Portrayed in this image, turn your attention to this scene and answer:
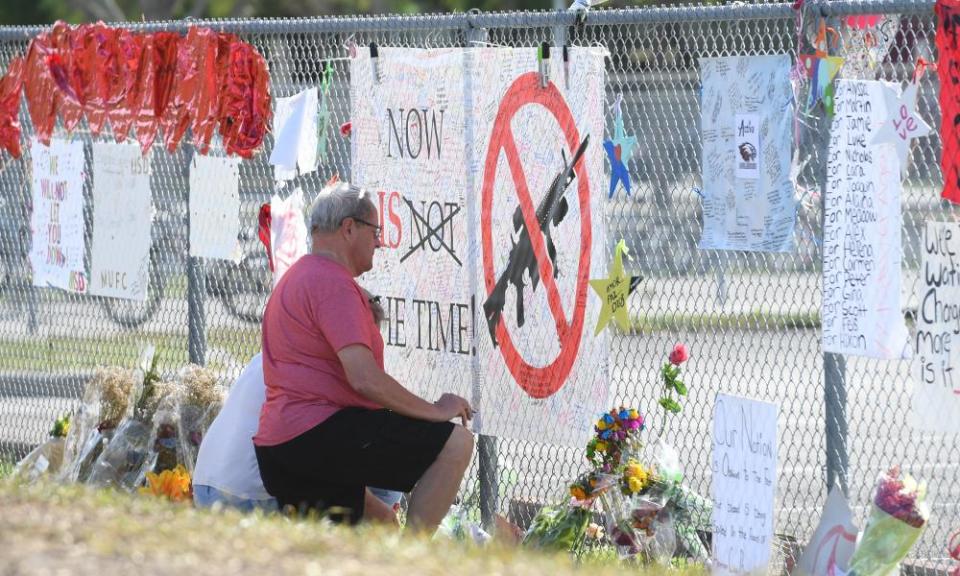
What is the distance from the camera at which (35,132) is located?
8445mm

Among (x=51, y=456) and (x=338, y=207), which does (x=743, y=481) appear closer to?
(x=338, y=207)

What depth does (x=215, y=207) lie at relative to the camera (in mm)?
7297

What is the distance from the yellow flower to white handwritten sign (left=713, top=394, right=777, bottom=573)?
2.10 m

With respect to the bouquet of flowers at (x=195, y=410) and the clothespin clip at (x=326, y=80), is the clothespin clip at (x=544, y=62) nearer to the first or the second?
the clothespin clip at (x=326, y=80)

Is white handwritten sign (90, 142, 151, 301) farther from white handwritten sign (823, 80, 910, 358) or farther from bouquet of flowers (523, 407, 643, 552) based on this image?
white handwritten sign (823, 80, 910, 358)

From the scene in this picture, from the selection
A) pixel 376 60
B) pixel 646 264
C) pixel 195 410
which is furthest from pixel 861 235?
pixel 195 410

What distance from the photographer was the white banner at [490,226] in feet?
19.0

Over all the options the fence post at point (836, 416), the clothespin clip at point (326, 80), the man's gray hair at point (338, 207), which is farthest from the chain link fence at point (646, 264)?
the man's gray hair at point (338, 207)

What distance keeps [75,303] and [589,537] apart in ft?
15.4

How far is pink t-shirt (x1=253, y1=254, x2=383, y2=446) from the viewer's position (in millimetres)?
5516

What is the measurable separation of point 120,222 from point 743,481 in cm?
375

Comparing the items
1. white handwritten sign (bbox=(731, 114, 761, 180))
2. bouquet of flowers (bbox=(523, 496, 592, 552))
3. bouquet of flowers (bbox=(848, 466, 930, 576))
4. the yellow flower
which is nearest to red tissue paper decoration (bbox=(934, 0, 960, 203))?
white handwritten sign (bbox=(731, 114, 761, 180))

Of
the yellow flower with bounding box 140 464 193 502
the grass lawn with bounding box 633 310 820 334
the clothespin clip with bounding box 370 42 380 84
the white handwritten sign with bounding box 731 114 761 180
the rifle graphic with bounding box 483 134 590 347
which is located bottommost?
the yellow flower with bounding box 140 464 193 502

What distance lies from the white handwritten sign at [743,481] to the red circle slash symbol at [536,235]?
0.67 meters
